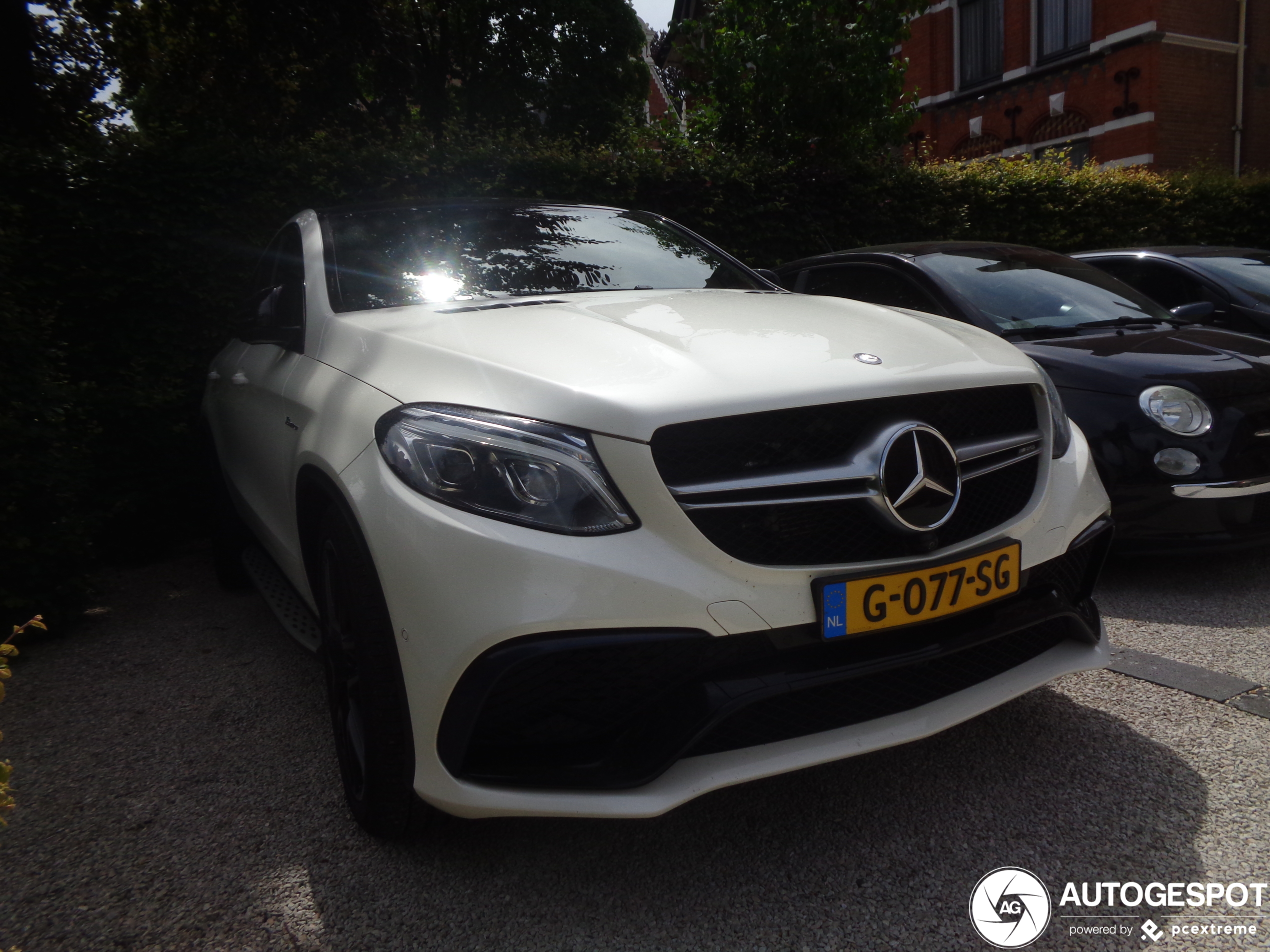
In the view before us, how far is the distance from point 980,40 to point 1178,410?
18335 millimetres

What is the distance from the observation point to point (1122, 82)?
1650cm

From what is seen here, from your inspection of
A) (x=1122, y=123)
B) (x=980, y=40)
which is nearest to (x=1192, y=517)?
(x=1122, y=123)

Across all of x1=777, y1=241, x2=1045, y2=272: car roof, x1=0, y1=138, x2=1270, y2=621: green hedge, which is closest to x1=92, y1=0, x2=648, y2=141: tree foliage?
x1=0, y1=138, x2=1270, y2=621: green hedge

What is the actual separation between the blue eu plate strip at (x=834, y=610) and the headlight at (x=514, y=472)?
1.24 ft

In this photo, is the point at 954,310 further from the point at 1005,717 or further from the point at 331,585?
the point at 331,585

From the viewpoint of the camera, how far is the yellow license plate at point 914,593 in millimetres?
1820

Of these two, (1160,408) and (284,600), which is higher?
(1160,408)

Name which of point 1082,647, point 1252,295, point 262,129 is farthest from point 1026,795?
point 262,129

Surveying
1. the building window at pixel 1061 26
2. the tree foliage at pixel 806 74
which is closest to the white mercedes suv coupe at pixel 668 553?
the tree foliage at pixel 806 74

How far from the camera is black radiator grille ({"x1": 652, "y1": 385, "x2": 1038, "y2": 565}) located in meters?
1.82

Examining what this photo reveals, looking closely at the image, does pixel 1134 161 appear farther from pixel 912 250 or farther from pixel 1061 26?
pixel 912 250

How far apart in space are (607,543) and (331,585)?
2.79 ft

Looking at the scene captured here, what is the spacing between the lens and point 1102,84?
16859 mm

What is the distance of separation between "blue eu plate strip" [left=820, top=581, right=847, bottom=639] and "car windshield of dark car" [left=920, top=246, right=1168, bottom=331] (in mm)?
2726
